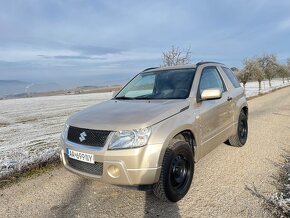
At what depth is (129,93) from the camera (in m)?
4.82

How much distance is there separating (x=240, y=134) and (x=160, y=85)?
2.46 m

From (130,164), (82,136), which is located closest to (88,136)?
(82,136)

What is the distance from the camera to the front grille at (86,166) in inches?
128

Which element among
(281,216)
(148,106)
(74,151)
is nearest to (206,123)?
(148,106)

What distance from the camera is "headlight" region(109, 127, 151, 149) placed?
10.2 feet

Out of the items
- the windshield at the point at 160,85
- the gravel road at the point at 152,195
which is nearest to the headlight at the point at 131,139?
the gravel road at the point at 152,195

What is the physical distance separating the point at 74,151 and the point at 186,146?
59.1 inches

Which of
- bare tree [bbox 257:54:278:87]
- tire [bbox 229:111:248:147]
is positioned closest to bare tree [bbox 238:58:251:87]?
bare tree [bbox 257:54:278:87]

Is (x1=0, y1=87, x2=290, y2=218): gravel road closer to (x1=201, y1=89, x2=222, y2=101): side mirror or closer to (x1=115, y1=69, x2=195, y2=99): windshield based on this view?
(x1=201, y1=89, x2=222, y2=101): side mirror

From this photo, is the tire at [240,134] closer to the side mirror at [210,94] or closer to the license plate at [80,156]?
the side mirror at [210,94]

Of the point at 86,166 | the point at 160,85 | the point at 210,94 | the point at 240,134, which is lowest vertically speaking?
the point at 240,134

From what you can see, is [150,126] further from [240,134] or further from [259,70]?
[259,70]

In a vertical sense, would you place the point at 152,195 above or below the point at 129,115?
below

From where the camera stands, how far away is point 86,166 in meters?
3.40
